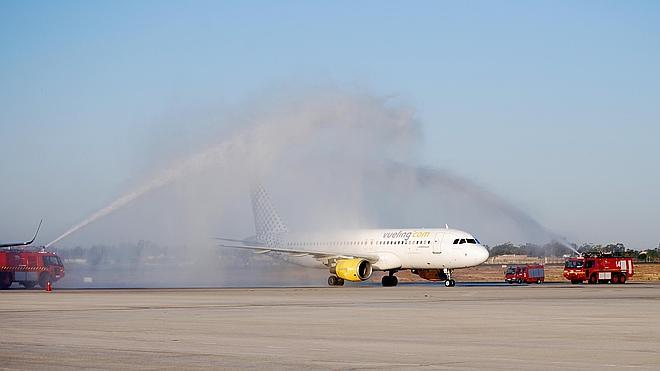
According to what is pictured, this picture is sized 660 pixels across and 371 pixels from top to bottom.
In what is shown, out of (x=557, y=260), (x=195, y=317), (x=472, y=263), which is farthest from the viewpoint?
(x=557, y=260)

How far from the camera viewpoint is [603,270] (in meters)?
76.0

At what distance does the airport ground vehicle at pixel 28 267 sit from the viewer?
2808 inches

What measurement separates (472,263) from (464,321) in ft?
130

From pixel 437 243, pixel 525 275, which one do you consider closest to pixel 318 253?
pixel 437 243

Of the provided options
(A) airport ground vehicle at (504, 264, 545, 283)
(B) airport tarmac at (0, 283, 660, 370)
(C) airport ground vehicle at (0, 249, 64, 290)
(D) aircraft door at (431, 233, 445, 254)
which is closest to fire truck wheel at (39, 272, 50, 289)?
(C) airport ground vehicle at (0, 249, 64, 290)

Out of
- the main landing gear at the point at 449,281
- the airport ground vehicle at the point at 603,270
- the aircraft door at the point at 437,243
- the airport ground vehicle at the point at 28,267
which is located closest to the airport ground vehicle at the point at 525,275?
the airport ground vehicle at the point at 603,270

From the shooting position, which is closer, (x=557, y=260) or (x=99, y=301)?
(x=99, y=301)

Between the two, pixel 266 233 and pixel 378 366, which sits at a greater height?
pixel 266 233

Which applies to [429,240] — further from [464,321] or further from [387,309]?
[464,321]

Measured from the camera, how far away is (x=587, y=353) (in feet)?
62.5

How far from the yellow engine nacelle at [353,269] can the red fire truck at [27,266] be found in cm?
2171

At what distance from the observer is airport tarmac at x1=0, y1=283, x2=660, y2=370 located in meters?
18.1

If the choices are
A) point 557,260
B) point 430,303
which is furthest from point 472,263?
point 557,260

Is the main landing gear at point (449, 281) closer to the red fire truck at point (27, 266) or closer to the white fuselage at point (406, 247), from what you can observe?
the white fuselage at point (406, 247)
